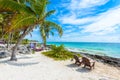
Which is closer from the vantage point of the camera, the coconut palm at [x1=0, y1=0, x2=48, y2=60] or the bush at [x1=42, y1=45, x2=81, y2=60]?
the coconut palm at [x1=0, y1=0, x2=48, y2=60]

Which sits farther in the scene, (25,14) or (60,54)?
(60,54)

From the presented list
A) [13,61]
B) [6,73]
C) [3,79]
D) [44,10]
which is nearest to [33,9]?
[44,10]

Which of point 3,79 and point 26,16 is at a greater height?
point 26,16

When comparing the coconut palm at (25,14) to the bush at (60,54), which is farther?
the bush at (60,54)

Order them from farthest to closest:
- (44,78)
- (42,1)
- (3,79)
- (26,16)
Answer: (42,1)
(26,16)
(44,78)
(3,79)

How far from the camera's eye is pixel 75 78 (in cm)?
913

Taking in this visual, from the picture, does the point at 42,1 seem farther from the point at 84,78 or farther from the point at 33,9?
the point at 84,78

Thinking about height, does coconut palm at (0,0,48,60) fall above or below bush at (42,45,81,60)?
above

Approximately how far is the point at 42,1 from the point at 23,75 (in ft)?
22.1

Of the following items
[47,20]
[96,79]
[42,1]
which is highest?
[42,1]

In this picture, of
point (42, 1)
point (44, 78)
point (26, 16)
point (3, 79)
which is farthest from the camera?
point (42, 1)

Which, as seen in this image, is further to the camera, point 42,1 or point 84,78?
point 42,1

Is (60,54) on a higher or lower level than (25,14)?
lower

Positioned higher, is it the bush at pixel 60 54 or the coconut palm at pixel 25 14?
the coconut palm at pixel 25 14
